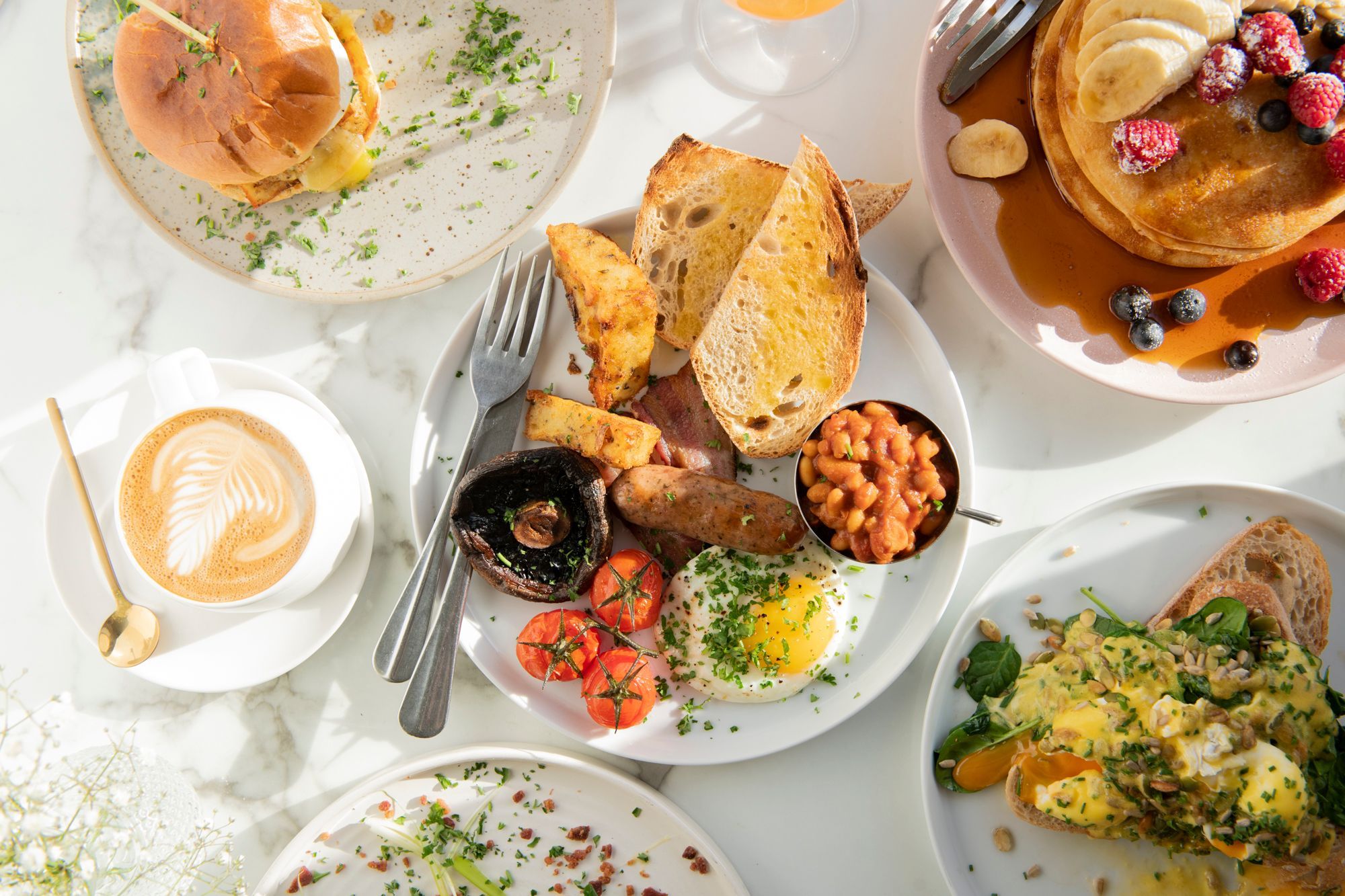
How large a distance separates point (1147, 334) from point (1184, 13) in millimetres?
760

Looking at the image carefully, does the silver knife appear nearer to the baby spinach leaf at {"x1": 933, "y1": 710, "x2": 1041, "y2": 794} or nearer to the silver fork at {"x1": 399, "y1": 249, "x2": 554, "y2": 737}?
the silver fork at {"x1": 399, "y1": 249, "x2": 554, "y2": 737}

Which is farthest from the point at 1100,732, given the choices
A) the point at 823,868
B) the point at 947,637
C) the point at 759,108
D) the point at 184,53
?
the point at 184,53

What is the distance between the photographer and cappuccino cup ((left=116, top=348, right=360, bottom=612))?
7.72 feet

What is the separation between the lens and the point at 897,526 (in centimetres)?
216

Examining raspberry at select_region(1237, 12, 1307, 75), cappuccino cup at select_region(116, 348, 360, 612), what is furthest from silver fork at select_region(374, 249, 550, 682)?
raspberry at select_region(1237, 12, 1307, 75)

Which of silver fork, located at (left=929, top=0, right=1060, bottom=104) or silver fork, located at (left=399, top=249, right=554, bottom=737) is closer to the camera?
silver fork, located at (left=929, top=0, right=1060, bottom=104)

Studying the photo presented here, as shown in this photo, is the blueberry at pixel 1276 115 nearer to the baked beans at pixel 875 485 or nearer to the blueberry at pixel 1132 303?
the blueberry at pixel 1132 303

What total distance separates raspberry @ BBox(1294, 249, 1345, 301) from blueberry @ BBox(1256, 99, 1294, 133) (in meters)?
0.38

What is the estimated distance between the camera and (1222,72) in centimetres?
204

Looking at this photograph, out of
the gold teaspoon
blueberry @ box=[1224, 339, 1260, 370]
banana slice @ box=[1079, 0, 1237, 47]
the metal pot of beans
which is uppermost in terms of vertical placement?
banana slice @ box=[1079, 0, 1237, 47]

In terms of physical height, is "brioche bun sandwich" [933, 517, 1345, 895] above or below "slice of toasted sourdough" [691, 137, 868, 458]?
below

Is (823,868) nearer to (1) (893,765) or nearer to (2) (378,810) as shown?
(1) (893,765)

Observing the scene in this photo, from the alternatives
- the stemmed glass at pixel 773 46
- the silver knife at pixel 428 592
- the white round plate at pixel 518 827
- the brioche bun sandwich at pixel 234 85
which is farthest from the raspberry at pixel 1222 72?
the white round plate at pixel 518 827

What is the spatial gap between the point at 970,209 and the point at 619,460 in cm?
116
